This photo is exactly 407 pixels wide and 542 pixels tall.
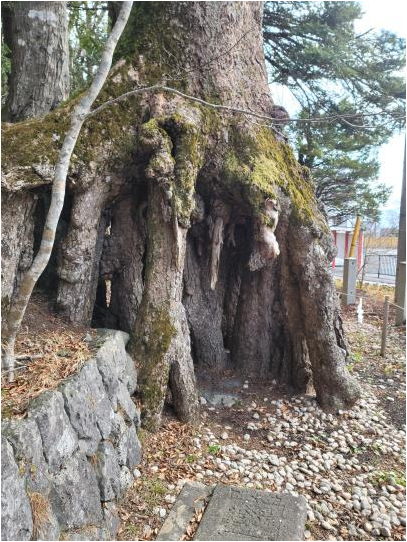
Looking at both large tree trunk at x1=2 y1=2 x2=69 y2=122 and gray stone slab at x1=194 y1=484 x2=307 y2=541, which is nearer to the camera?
gray stone slab at x1=194 y1=484 x2=307 y2=541

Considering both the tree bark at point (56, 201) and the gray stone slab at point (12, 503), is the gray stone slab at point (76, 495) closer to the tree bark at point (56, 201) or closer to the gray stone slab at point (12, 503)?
the gray stone slab at point (12, 503)

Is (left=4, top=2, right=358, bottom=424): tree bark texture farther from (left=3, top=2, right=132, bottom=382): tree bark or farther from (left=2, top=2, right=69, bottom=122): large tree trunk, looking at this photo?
(left=3, top=2, right=132, bottom=382): tree bark

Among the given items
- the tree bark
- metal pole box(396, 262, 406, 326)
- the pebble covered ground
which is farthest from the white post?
the tree bark

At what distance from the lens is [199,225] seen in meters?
4.93

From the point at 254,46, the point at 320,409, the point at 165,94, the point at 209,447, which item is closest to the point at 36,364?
the point at 209,447

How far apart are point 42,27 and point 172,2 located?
1426 mm

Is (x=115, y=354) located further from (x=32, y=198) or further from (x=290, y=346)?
(x=290, y=346)

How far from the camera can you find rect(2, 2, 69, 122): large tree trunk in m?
4.60

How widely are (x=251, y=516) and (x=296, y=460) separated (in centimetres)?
99

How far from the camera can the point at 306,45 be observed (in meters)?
8.20

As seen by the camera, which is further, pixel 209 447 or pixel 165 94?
pixel 165 94

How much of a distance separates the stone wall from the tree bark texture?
59 centimetres

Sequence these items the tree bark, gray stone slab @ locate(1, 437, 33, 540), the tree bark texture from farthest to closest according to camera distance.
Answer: the tree bark texture < the tree bark < gray stone slab @ locate(1, 437, 33, 540)

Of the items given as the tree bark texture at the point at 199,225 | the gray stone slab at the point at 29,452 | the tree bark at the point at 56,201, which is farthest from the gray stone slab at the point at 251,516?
the tree bark at the point at 56,201
